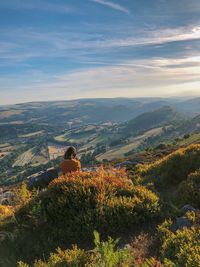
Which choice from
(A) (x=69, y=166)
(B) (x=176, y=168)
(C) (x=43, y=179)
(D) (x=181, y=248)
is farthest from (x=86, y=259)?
(C) (x=43, y=179)

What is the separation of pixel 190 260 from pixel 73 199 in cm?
493

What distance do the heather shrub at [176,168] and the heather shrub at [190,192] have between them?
190 centimetres

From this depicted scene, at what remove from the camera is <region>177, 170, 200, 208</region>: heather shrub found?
10906 millimetres

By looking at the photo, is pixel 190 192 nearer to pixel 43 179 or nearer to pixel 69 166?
pixel 69 166

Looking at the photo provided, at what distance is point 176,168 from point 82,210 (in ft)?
20.6

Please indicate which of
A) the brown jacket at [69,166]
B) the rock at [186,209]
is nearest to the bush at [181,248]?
the rock at [186,209]

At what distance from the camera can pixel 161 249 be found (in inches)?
301

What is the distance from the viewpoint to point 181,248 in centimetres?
704

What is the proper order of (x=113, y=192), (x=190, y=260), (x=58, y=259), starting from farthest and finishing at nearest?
(x=113, y=192) < (x=58, y=259) < (x=190, y=260)

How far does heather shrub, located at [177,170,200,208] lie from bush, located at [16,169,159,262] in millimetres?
997

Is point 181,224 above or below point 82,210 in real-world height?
below

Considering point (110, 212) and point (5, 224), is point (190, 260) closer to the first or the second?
point (110, 212)

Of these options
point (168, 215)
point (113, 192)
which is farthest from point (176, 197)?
point (113, 192)

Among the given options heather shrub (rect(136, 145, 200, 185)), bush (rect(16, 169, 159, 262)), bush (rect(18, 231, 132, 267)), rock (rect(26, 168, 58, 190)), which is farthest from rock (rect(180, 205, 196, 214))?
rock (rect(26, 168, 58, 190))
